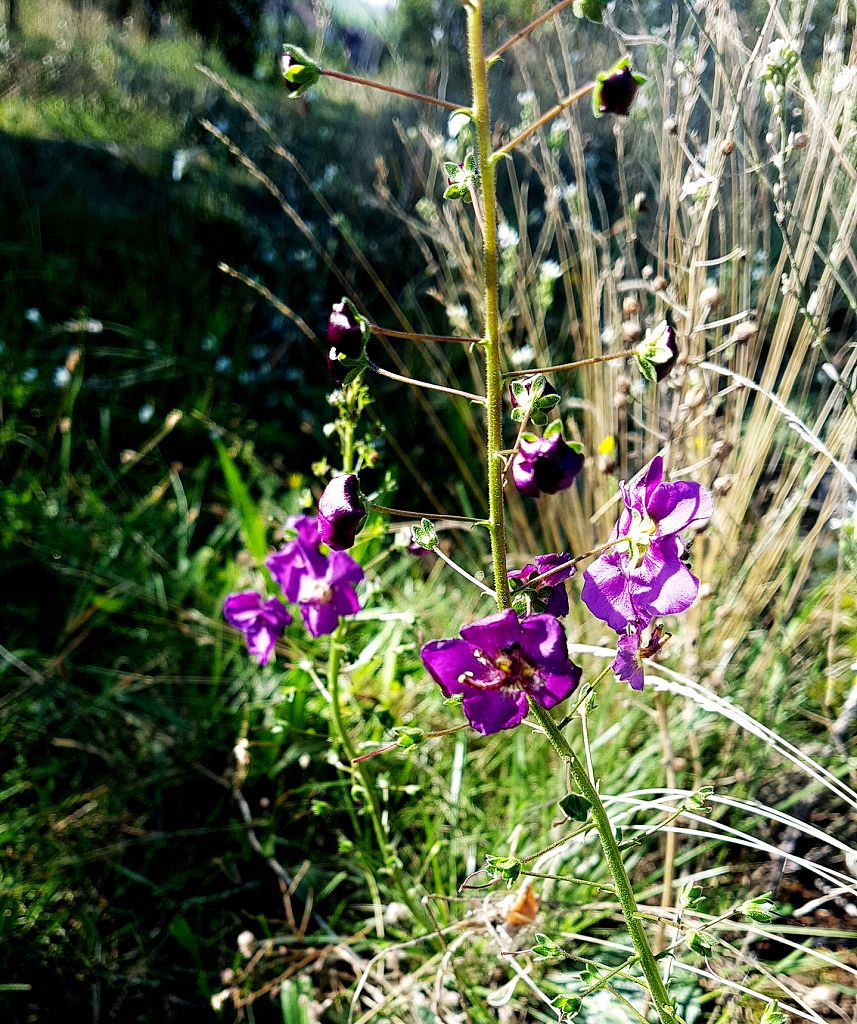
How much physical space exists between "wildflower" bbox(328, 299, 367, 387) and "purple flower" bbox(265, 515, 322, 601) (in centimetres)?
57

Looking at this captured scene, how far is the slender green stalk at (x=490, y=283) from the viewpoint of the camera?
79 cm

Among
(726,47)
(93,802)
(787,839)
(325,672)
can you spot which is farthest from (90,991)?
(726,47)

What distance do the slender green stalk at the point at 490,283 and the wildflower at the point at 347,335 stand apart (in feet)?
0.42

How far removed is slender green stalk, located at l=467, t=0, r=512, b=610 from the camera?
2.60 feet

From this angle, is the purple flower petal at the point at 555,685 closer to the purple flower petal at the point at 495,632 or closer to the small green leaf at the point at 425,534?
the purple flower petal at the point at 495,632

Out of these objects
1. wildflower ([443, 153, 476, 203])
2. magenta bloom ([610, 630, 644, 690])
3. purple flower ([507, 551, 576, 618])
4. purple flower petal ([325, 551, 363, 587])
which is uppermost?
wildflower ([443, 153, 476, 203])

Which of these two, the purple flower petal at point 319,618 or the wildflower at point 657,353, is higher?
the wildflower at point 657,353

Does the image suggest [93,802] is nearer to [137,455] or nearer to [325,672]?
[325,672]

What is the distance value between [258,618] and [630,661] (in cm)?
81

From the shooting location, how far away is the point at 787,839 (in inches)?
67.4

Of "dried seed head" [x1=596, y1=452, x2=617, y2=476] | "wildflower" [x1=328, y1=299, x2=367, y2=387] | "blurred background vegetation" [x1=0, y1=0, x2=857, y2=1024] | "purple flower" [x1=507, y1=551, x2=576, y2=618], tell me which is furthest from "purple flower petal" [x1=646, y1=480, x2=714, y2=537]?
"dried seed head" [x1=596, y1=452, x2=617, y2=476]

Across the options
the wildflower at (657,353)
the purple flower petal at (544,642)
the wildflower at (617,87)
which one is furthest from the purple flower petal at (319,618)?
the wildflower at (617,87)

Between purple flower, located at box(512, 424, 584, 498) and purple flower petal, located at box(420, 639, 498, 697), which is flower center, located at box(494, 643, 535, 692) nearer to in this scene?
purple flower petal, located at box(420, 639, 498, 697)

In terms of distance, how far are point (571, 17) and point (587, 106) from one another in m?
0.61
